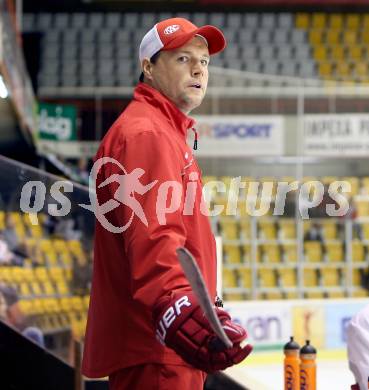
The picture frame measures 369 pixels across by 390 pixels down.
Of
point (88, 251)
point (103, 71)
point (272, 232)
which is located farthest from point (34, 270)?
point (103, 71)

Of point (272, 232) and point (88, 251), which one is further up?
point (88, 251)

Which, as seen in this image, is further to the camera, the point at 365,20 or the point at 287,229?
the point at 365,20

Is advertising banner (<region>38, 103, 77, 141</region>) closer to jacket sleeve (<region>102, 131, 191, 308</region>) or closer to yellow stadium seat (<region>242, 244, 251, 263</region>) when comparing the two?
yellow stadium seat (<region>242, 244, 251, 263</region>)

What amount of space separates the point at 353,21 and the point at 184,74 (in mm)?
20022

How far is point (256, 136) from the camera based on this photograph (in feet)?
37.2

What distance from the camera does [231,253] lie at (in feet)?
32.9

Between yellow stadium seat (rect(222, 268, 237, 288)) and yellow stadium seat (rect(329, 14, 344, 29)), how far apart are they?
12854 millimetres

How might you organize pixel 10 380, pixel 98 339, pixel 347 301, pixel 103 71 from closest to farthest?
pixel 98 339 → pixel 10 380 → pixel 347 301 → pixel 103 71

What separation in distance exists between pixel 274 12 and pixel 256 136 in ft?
36.7

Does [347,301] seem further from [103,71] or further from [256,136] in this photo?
[103,71]

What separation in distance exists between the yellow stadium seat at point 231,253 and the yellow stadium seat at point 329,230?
1.03 meters

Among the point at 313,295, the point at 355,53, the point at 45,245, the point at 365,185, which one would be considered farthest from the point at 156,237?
the point at 355,53

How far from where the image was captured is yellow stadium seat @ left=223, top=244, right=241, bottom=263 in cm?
987

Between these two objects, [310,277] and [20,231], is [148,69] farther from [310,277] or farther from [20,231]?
[310,277]
